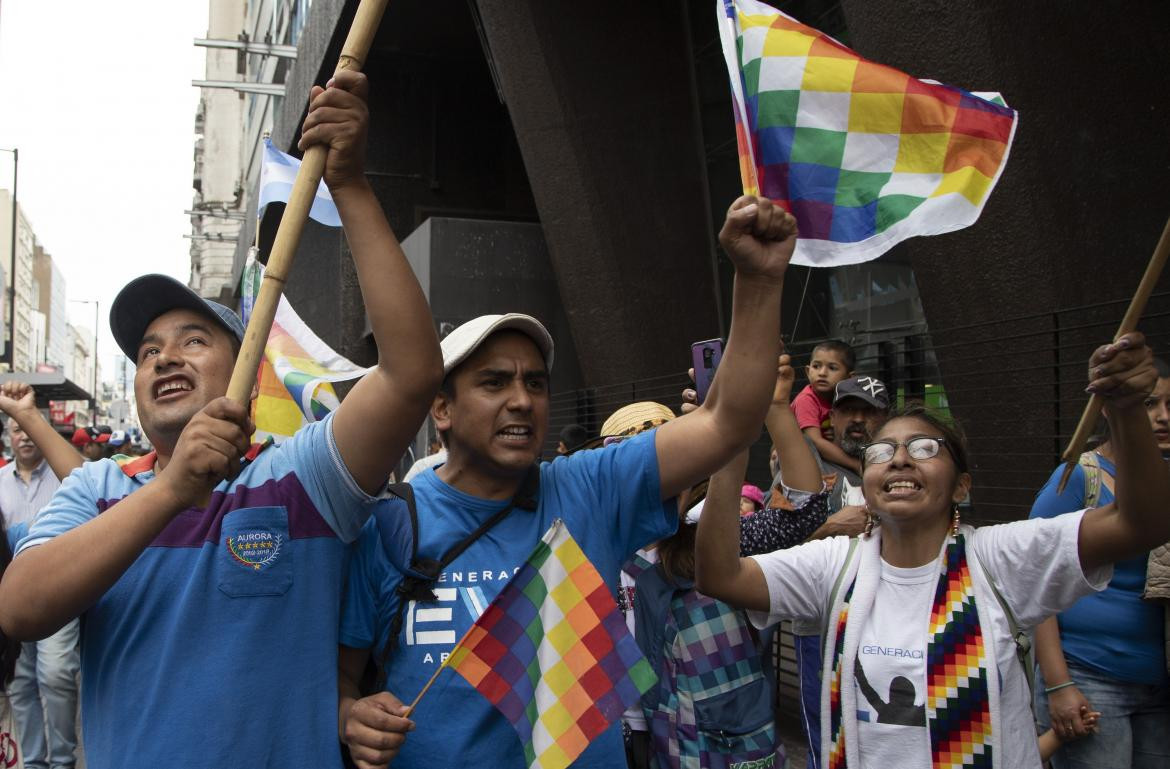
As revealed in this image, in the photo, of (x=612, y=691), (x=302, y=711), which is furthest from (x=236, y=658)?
(x=612, y=691)

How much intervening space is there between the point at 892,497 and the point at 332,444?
1.56m

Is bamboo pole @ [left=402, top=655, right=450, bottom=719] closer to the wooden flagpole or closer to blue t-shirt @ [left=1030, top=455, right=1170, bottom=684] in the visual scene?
the wooden flagpole

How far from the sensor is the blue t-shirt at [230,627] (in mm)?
2225

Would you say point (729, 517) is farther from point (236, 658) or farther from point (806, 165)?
point (236, 658)

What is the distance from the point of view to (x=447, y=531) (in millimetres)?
2619

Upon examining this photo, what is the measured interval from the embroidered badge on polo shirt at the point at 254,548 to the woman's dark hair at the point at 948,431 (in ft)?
5.81

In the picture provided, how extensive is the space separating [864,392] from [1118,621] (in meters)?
1.46

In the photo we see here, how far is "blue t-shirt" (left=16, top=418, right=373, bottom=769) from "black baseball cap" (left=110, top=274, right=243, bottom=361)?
1.44 feet

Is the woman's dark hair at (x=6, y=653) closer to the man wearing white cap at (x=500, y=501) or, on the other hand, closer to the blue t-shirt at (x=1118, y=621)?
the man wearing white cap at (x=500, y=501)

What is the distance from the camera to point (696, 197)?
11.8 metres

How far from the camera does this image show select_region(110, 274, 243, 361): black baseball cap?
101 inches

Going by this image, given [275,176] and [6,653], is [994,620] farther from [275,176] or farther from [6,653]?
[275,176]

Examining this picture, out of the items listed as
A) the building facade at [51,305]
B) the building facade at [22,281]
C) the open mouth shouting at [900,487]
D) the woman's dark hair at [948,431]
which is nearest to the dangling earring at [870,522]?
the open mouth shouting at [900,487]

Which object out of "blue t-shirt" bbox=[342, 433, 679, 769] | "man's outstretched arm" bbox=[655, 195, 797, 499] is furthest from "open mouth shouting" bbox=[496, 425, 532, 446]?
"man's outstretched arm" bbox=[655, 195, 797, 499]
